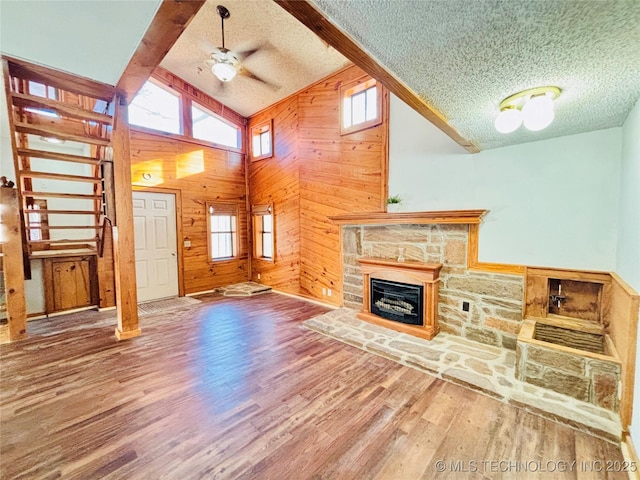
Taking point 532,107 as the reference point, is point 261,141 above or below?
above

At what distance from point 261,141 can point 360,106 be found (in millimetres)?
2800

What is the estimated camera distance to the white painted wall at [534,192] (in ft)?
7.49

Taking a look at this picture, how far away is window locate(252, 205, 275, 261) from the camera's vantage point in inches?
230

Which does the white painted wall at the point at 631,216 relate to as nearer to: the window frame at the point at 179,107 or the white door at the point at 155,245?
the white door at the point at 155,245

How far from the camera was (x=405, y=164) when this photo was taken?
356 centimetres

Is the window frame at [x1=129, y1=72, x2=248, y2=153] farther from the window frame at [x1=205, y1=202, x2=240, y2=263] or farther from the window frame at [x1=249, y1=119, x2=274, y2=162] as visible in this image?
the window frame at [x1=205, y1=202, x2=240, y2=263]

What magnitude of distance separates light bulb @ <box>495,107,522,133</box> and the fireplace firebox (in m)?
→ 1.93

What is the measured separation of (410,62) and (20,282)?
484cm

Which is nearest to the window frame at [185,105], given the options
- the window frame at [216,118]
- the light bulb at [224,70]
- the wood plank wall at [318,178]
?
the window frame at [216,118]

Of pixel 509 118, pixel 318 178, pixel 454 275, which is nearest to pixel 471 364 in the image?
pixel 454 275

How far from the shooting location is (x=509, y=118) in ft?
5.80

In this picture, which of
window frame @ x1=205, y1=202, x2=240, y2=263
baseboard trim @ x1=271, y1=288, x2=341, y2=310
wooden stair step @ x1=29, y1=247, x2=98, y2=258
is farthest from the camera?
window frame @ x1=205, y1=202, x2=240, y2=263

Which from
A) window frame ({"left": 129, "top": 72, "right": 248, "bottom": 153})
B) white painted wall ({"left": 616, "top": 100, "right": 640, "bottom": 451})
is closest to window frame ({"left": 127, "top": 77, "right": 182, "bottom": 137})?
window frame ({"left": 129, "top": 72, "right": 248, "bottom": 153})

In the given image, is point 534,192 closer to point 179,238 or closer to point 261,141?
point 261,141
